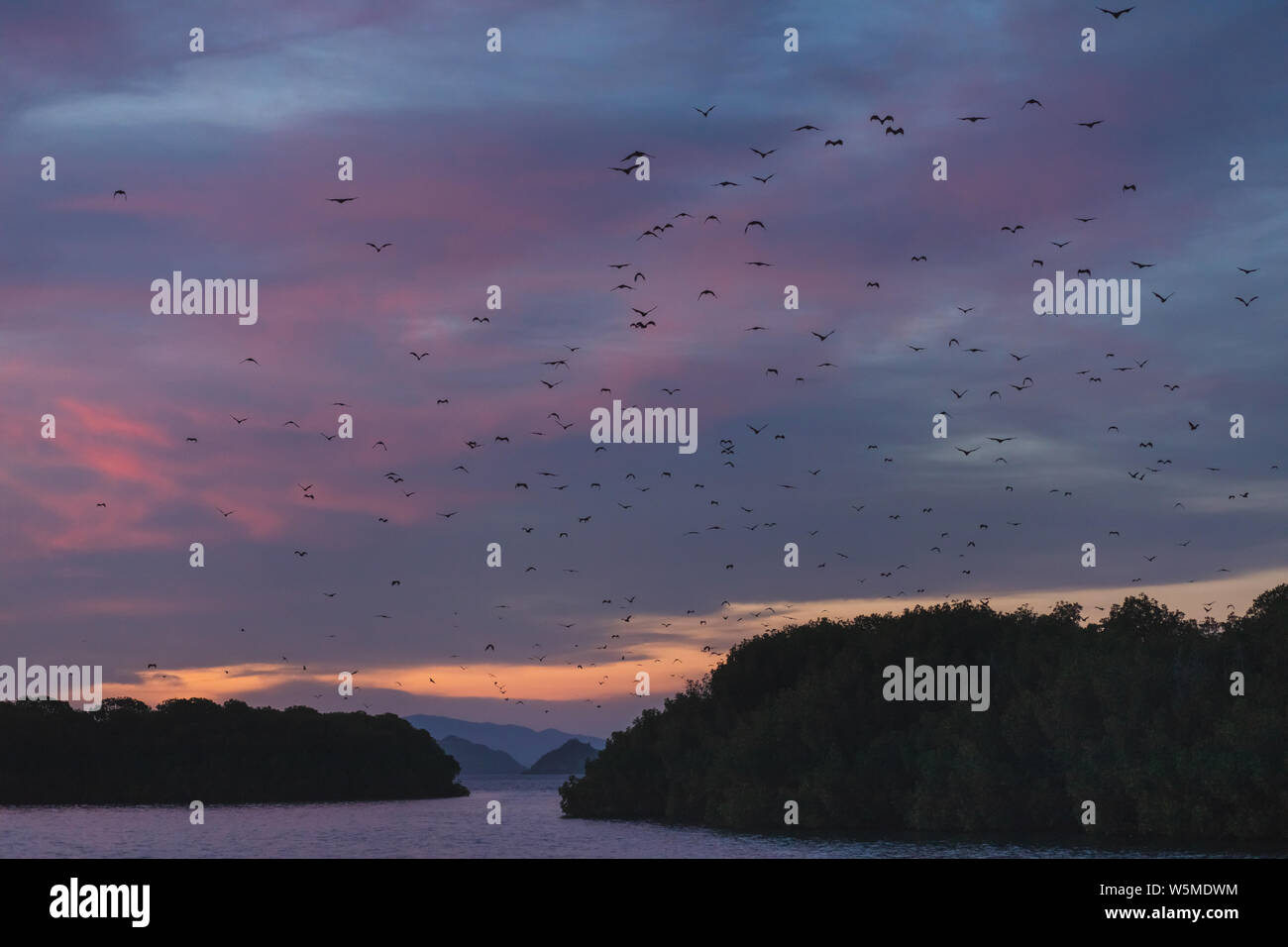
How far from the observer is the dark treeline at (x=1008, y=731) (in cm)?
11250

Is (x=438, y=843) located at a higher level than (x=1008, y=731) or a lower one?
lower

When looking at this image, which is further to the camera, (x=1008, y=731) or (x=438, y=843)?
(x=438, y=843)

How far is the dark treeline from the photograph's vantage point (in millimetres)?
112500

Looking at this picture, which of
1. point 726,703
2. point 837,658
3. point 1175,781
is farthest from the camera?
point 726,703

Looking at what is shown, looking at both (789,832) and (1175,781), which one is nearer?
(1175,781)

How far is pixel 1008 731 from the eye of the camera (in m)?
132

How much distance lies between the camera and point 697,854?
115 meters

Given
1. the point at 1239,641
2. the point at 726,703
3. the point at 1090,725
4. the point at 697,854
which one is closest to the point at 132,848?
the point at 697,854
